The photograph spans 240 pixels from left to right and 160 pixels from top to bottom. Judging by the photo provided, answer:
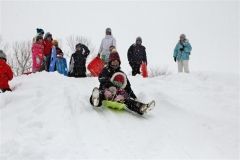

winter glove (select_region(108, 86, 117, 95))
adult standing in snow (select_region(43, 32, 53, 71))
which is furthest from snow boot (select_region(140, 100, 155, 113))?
adult standing in snow (select_region(43, 32, 53, 71))

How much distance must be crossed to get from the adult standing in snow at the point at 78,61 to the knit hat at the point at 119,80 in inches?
158

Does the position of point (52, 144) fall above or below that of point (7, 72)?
below

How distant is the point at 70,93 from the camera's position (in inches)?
428

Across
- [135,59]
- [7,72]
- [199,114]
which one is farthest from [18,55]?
[199,114]

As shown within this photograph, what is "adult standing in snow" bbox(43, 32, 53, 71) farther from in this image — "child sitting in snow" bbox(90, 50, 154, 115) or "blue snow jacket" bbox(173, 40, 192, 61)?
"blue snow jacket" bbox(173, 40, 192, 61)

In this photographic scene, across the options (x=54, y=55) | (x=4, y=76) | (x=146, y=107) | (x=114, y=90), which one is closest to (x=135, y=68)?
(x=54, y=55)

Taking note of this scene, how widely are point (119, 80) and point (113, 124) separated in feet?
7.11

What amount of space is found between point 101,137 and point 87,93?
3.52 m

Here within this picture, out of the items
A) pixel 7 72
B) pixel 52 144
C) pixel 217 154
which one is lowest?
pixel 217 154

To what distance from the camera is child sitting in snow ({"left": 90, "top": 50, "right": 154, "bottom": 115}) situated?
976 centimetres

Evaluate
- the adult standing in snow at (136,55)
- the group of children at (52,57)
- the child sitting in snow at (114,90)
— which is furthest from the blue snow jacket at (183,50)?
the child sitting in snow at (114,90)

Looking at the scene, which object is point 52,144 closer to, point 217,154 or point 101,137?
point 101,137

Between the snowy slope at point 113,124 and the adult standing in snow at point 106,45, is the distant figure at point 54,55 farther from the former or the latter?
the snowy slope at point 113,124

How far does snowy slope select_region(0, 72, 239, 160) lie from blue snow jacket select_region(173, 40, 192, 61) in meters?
3.45
